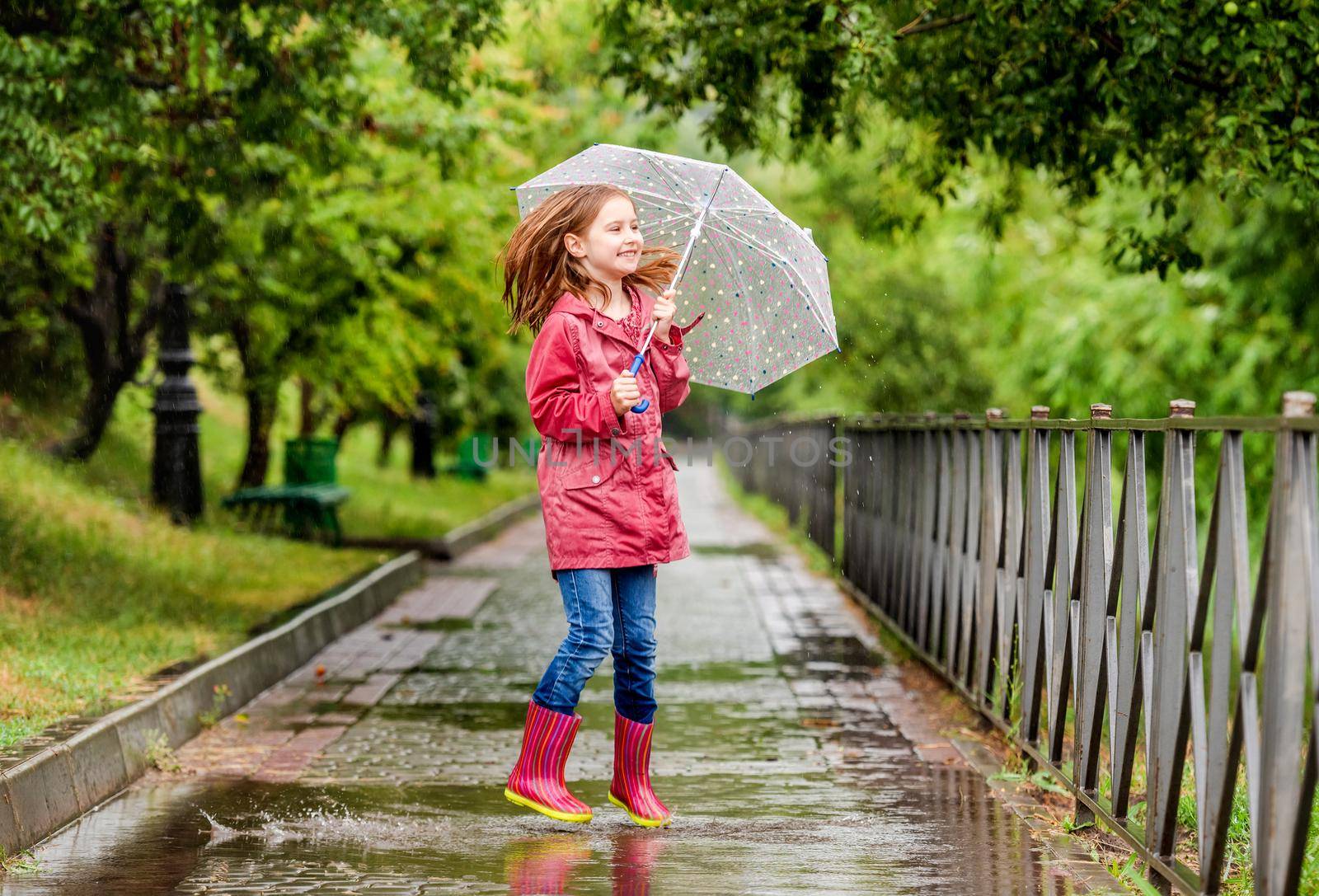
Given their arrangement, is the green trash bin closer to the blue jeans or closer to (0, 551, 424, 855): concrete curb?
(0, 551, 424, 855): concrete curb

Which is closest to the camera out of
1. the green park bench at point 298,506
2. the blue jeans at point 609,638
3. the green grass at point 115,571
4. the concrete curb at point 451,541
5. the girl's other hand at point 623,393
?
the girl's other hand at point 623,393

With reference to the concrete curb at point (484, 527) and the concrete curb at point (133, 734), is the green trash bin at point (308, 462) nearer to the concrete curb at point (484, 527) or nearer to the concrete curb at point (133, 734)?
the concrete curb at point (484, 527)

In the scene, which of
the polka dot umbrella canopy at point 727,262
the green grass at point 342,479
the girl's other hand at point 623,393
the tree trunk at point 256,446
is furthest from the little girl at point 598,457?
the tree trunk at point 256,446

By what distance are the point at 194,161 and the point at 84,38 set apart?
6.26ft

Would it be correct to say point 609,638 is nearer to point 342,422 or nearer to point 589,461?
point 589,461

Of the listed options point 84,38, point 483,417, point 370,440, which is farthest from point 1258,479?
point 370,440

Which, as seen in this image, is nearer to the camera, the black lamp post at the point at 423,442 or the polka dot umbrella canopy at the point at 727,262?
the polka dot umbrella canopy at the point at 727,262

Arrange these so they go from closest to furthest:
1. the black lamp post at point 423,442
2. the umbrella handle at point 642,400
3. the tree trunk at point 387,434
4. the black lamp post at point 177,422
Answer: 1. the umbrella handle at point 642,400
2. the black lamp post at point 177,422
3. the black lamp post at point 423,442
4. the tree trunk at point 387,434

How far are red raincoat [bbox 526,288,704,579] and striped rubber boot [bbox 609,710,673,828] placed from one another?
62 cm

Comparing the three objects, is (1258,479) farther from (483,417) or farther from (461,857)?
(483,417)

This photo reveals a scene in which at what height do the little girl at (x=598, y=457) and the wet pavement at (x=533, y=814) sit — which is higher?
the little girl at (x=598, y=457)

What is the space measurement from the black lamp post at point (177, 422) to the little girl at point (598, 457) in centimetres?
870

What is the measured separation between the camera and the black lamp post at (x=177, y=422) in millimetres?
13758

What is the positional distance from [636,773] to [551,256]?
1.75 meters
